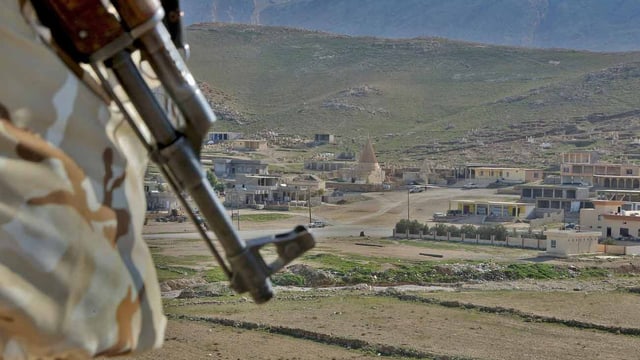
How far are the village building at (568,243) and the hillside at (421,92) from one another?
2633cm

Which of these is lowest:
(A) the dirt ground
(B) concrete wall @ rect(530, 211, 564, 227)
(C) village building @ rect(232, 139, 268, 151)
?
(A) the dirt ground

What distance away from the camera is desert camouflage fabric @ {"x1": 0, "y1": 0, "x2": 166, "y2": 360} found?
129 centimetres

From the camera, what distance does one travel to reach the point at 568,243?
1158 inches

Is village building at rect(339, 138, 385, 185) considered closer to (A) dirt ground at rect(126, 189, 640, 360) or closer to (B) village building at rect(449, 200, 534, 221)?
(B) village building at rect(449, 200, 534, 221)

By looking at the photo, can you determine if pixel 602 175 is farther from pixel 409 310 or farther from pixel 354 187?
pixel 409 310

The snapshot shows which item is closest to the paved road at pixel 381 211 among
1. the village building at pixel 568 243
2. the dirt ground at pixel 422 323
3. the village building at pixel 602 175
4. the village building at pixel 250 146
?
the village building at pixel 602 175

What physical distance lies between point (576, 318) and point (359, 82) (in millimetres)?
87561

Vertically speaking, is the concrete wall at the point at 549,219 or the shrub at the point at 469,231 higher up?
the concrete wall at the point at 549,219

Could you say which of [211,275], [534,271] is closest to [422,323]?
[211,275]

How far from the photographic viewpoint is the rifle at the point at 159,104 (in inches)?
59.0

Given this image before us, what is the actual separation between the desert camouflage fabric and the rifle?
0.05 metres

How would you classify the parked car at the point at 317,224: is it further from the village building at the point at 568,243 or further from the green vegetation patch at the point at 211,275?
the green vegetation patch at the point at 211,275

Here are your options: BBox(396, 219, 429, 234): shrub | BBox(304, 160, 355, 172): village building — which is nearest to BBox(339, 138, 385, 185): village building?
BBox(304, 160, 355, 172): village building

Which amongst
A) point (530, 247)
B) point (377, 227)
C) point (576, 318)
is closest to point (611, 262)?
point (530, 247)
